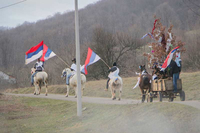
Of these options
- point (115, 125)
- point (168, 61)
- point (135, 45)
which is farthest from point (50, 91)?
point (115, 125)

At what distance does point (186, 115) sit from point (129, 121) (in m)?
1.91

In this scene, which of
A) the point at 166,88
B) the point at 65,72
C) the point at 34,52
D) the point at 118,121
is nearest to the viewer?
the point at 118,121

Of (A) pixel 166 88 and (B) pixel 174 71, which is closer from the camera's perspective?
(B) pixel 174 71

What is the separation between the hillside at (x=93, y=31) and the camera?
47.0 m

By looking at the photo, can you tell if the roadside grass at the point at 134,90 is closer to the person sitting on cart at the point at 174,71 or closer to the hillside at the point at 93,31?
the hillside at the point at 93,31

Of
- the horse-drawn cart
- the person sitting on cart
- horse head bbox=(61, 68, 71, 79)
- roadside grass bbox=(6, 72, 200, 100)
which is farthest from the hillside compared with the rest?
the person sitting on cart

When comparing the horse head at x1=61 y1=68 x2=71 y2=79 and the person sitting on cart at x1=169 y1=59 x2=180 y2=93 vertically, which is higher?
the horse head at x1=61 y1=68 x2=71 y2=79

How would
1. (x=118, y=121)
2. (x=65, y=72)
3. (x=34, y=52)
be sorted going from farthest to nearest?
(x=65, y=72) → (x=34, y=52) → (x=118, y=121)

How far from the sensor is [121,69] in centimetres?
4541

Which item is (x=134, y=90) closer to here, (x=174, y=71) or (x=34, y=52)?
(x=34, y=52)

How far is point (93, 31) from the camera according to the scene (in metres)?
49.4

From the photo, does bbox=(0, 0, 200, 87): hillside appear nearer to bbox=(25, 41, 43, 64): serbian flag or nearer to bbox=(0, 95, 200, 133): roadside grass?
bbox=(25, 41, 43, 64): serbian flag

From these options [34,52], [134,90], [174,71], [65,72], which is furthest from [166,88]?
[65,72]

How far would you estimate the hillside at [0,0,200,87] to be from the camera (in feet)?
154
